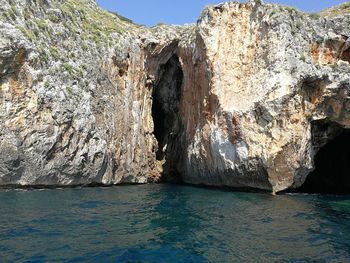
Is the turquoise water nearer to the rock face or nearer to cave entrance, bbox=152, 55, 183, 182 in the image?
the rock face

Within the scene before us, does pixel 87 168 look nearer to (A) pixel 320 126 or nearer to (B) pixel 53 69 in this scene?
(B) pixel 53 69

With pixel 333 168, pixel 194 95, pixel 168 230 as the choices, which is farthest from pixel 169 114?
pixel 168 230

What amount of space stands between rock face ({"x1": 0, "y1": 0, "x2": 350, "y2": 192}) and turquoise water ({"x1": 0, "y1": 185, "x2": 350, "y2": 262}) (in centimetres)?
479

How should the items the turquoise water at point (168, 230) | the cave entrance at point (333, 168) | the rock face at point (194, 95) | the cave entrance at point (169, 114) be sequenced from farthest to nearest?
1. the cave entrance at point (169, 114)
2. the cave entrance at point (333, 168)
3. the rock face at point (194, 95)
4. the turquoise water at point (168, 230)

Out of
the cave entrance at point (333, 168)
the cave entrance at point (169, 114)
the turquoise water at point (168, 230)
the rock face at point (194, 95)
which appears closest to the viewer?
the turquoise water at point (168, 230)

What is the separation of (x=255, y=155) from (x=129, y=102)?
43.1 ft

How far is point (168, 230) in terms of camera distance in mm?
14297

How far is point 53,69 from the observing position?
2767 cm

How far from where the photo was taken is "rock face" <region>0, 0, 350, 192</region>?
2530 cm

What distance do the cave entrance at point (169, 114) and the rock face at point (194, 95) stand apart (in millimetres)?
3708

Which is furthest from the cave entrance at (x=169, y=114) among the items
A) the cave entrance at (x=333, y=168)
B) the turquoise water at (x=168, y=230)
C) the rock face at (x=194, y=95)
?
the turquoise water at (x=168, y=230)

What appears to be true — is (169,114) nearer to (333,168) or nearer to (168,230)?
(333,168)

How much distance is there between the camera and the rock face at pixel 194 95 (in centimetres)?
2530

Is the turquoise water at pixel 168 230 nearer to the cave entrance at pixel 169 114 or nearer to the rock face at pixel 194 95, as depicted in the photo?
the rock face at pixel 194 95
